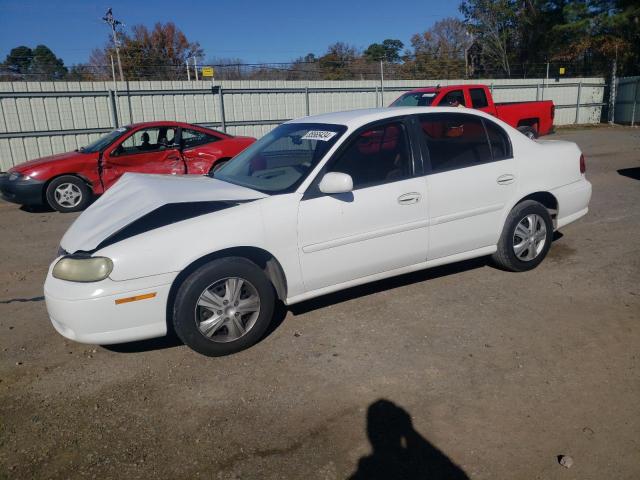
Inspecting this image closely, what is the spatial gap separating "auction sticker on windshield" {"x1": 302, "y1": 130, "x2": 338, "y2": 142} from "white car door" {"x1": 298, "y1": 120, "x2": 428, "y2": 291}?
166 millimetres

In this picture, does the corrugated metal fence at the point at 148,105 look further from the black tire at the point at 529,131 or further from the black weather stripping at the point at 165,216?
the black weather stripping at the point at 165,216

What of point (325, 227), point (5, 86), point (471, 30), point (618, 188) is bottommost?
point (618, 188)

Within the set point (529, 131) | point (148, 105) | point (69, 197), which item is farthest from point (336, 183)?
point (148, 105)

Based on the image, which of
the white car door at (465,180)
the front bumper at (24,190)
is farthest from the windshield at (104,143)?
the white car door at (465,180)

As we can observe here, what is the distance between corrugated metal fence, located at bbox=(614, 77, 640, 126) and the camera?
941 inches

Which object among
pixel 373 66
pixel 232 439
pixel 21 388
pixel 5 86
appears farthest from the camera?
pixel 373 66

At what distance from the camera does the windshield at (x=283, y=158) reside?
3.97 meters

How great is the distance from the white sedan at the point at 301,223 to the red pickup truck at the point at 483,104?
7186mm

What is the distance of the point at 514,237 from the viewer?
16.0 ft

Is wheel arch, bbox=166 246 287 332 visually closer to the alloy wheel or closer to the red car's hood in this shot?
the alloy wheel

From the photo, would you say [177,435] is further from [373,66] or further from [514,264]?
[373,66]

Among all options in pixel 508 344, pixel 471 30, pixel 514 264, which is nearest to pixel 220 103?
pixel 514 264

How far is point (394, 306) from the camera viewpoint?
4.42 metres

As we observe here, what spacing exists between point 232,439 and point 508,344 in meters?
2.05
